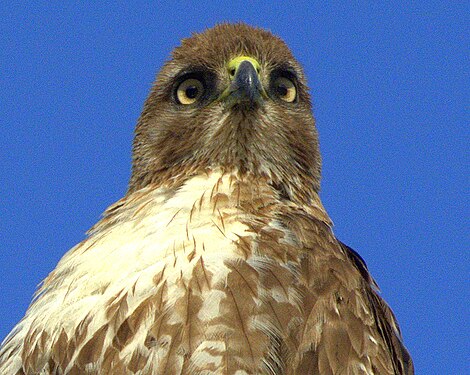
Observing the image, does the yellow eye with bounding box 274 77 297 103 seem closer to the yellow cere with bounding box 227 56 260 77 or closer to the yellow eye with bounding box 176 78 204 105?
the yellow cere with bounding box 227 56 260 77

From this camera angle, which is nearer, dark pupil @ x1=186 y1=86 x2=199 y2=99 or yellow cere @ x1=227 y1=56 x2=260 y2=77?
→ yellow cere @ x1=227 y1=56 x2=260 y2=77

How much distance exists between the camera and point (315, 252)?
5652mm

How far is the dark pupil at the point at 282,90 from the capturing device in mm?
7152

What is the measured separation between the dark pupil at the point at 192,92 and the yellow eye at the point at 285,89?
1.86 ft

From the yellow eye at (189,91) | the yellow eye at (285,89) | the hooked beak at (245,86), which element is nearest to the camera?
the hooked beak at (245,86)

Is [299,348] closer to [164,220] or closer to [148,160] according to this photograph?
[164,220]

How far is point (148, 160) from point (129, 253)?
55.6 inches

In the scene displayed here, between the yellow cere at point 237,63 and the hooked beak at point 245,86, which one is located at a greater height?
the yellow cere at point 237,63

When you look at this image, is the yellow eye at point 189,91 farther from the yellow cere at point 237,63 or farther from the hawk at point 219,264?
the yellow cere at point 237,63

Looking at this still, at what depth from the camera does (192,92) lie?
7094 mm

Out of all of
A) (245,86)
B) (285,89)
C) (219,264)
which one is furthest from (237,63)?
(219,264)

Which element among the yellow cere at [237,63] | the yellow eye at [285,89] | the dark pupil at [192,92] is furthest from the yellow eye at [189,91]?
the yellow eye at [285,89]

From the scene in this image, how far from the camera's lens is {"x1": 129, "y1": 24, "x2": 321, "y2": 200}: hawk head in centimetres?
672

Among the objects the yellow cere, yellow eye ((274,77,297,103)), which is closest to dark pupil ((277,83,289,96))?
yellow eye ((274,77,297,103))
